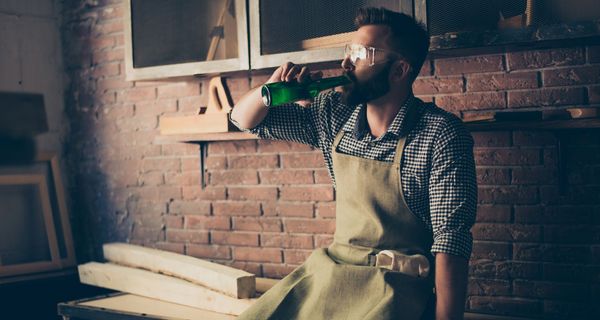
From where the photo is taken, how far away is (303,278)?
2.08 meters

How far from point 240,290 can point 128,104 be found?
131 centimetres

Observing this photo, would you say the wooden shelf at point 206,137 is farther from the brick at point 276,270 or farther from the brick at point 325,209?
the brick at point 276,270

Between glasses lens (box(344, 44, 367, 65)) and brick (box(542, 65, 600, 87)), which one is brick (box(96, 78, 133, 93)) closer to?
glasses lens (box(344, 44, 367, 65))

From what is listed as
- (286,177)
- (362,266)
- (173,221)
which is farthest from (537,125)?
(173,221)

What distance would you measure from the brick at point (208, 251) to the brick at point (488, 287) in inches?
46.6

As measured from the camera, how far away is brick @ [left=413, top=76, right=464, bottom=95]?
2.59 meters

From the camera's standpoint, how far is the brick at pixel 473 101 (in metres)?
2.51

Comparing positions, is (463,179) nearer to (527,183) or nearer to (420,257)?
(420,257)

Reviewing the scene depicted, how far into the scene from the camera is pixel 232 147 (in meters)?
3.17

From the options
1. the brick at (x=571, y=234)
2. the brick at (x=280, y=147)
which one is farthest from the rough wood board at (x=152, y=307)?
the brick at (x=571, y=234)

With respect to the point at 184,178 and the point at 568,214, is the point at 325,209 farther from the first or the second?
the point at 568,214

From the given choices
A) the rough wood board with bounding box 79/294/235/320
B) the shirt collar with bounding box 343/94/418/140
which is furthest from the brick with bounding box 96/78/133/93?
the shirt collar with bounding box 343/94/418/140

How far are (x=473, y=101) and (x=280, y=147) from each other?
0.89 metres

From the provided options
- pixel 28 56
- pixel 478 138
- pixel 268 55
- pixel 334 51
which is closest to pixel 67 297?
pixel 28 56
